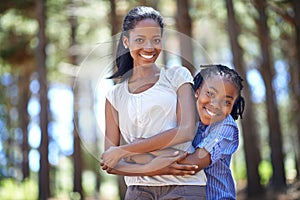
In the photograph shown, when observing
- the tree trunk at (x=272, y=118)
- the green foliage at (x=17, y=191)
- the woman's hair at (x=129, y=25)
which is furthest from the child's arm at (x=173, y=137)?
the tree trunk at (x=272, y=118)

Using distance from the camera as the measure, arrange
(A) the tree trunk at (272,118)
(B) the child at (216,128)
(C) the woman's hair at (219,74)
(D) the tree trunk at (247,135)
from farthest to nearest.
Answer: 1. (A) the tree trunk at (272,118)
2. (D) the tree trunk at (247,135)
3. (C) the woman's hair at (219,74)
4. (B) the child at (216,128)

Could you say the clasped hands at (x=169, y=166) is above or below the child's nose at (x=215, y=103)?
below

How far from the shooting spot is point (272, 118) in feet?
57.0

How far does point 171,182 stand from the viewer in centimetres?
308

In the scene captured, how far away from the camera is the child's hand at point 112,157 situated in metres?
3.12

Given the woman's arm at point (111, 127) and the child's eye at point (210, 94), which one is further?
the woman's arm at point (111, 127)

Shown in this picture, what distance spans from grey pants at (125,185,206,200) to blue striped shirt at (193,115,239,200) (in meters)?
0.14

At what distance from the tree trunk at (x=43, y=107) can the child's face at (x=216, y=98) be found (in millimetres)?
12684

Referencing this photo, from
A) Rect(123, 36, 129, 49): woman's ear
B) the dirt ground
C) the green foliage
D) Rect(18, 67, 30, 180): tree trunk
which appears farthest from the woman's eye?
Rect(18, 67, 30, 180): tree trunk

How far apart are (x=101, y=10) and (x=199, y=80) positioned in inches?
710

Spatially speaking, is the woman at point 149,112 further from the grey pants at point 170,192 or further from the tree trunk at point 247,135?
the tree trunk at point 247,135

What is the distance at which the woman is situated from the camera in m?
3.07

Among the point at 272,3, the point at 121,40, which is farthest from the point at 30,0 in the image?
the point at 121,40

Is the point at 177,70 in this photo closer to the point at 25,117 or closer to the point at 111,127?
the point at 111,127
